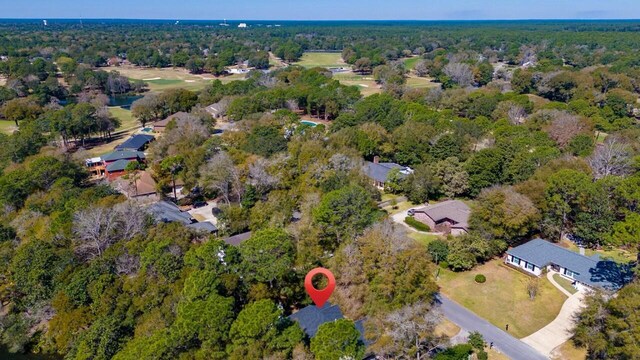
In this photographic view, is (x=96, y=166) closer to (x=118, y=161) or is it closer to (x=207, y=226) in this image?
(x=118, y=161)

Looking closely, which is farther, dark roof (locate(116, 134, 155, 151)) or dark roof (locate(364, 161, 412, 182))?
dark roof (locate(116, 134, 155, 151))

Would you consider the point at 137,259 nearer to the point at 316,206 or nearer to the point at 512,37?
the point at 316,206

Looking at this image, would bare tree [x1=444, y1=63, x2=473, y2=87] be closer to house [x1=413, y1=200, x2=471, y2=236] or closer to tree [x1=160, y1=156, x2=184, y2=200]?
house [x1=413, y1=200, x2=471, y2=236]

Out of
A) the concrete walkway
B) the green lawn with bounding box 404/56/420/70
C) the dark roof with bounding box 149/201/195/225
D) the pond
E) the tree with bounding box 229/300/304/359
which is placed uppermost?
the tree with bounding box 229/300/304/359

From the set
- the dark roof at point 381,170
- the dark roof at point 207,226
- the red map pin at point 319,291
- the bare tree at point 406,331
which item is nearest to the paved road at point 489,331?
the bare tree at point 406,331

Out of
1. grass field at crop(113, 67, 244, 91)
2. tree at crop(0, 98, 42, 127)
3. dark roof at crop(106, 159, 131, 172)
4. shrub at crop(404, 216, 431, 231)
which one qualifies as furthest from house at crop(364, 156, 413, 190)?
grass field at crop(113, 67, 244, 91)

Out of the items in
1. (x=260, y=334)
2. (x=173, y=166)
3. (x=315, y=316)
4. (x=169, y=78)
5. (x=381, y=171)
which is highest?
(x=260, y=334)

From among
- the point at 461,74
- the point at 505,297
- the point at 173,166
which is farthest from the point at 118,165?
the point at 461,74
